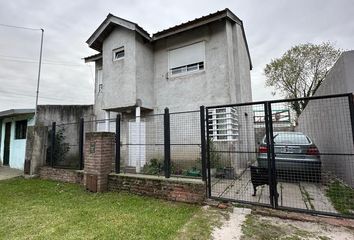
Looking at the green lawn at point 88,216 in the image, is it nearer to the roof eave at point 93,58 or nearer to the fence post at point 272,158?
the fence post at point 272,158

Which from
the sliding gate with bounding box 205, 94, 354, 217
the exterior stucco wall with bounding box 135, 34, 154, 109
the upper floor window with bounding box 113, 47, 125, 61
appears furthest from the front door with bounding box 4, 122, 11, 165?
the sliding gate with bounding box 205, 94, 354, 217

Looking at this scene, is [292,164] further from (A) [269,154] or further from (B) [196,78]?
(B) [196,78]

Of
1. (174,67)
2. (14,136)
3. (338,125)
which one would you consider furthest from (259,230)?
(14,136)

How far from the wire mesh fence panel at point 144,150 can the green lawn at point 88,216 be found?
1.18m

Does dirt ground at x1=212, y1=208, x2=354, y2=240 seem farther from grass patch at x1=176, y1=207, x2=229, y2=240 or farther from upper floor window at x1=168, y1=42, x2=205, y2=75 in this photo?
upper floor window at x1=168, y1=42, x2=205, y2=75

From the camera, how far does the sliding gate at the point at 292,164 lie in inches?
169

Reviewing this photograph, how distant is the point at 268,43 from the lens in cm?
1441

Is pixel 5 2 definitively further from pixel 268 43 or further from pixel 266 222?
pixel 268 43

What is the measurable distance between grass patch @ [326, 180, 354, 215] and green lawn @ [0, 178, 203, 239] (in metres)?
2.85

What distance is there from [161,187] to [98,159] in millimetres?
2133

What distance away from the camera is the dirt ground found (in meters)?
3.19

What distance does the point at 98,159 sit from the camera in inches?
239

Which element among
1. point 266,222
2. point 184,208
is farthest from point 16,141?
point 266,222

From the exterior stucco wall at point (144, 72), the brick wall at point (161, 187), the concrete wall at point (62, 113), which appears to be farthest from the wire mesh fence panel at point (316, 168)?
the concrete wall at point (62, 113)
